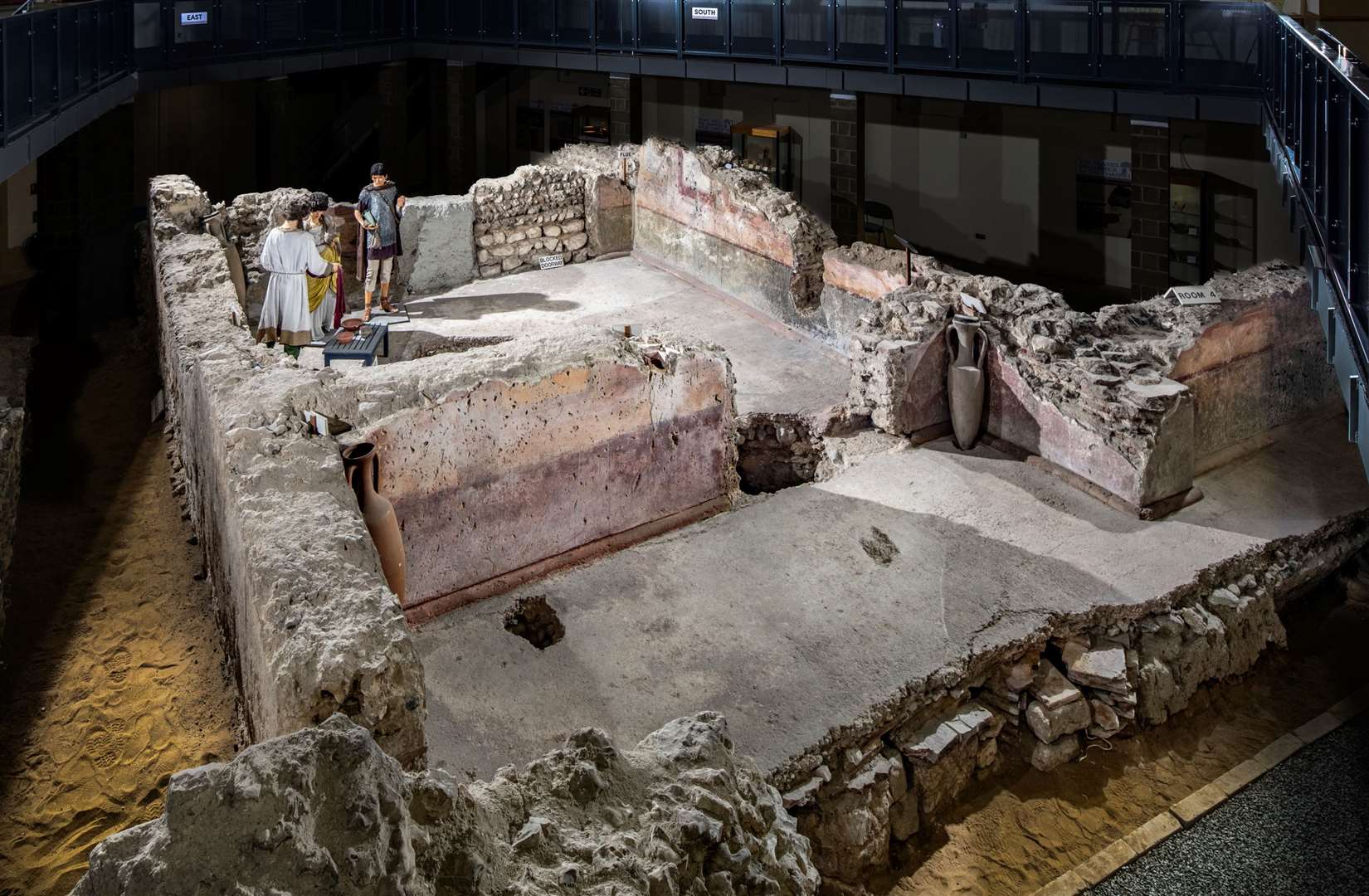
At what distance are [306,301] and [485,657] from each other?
206 inches

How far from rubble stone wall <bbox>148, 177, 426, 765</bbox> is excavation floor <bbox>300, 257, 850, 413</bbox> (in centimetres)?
326

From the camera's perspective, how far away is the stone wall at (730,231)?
10977 mm

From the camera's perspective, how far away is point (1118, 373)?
24.5ft

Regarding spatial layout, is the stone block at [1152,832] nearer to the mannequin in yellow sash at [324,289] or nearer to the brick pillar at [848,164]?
the mannequin in yellow sash at [324,289]

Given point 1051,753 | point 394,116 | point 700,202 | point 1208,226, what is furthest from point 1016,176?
point 394,116

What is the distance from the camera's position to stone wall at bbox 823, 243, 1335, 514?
7293 mm

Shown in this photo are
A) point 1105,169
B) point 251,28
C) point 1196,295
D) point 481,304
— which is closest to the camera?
point 1196,295

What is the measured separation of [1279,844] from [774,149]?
13.3 metres

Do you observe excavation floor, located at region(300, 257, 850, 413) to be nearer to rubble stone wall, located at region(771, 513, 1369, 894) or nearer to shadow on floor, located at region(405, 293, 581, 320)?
shadow on floor, located at region(405, 293, 581, 320)

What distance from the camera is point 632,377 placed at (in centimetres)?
679

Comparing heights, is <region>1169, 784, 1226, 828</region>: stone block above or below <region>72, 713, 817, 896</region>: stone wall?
below

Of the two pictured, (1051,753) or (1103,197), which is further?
(1103,197)

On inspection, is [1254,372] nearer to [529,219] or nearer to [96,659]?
[96,659]

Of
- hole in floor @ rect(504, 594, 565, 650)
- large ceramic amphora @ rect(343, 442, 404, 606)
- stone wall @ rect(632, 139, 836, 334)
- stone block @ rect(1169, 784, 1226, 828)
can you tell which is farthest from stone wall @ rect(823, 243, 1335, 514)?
large ceramic amphora @ rect(343, 442, 404, 606)
